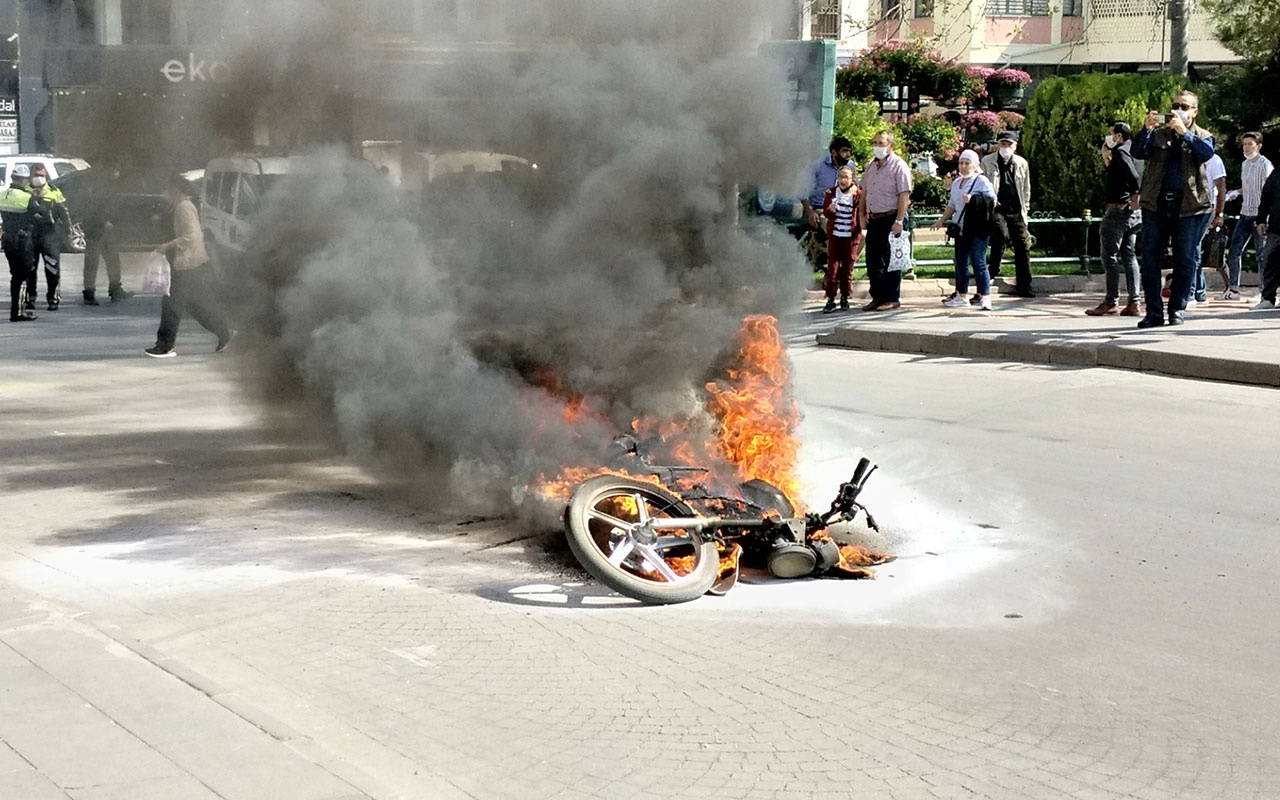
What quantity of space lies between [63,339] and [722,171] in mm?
9481

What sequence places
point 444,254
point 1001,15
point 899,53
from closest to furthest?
point 444,254 < point 899,53 < point 1001,15

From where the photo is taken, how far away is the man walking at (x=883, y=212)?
15.3 m

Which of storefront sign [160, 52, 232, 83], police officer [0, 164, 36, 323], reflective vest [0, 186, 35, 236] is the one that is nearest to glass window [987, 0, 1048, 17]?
reflective vest [0, 186, 35, 236]

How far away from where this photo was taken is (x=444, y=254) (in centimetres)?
740

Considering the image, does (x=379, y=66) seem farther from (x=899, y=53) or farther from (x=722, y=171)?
(x=899, y=53)

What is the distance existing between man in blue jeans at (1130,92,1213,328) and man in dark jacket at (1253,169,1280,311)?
67.1 inches

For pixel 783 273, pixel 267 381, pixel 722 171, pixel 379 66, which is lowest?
pixel 267 381

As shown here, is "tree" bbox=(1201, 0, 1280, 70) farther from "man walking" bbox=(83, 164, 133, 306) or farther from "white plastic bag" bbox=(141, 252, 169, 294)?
"man walking" bbox=(83, 164, 133, 306)

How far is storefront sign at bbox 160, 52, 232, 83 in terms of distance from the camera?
26.3 ft

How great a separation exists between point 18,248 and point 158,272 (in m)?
3.91

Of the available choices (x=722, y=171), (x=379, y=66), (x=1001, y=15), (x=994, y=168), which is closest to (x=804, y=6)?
(x=722, y=171)

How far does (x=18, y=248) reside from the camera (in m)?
16.4

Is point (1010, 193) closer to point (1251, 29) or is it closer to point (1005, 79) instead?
point (1251, 29)

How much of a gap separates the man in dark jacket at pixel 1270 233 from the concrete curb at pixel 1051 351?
3.33 meters
